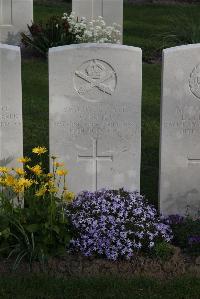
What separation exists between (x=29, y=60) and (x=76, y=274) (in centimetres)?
830

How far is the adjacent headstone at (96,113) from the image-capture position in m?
6.68

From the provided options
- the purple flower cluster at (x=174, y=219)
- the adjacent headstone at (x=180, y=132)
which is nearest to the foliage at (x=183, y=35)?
the adjacent headstone at (x=180, y=132)

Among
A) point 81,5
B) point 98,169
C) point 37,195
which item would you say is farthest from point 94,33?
point 37,195

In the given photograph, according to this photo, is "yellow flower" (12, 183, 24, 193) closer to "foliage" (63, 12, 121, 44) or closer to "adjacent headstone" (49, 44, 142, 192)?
"adjacent headstone" (49, 44, 142, 192)

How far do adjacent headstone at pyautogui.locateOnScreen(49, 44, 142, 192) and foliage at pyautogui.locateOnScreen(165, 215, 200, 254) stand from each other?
22.6 inches

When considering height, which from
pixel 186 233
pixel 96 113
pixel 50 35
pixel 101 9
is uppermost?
pixel 101 9

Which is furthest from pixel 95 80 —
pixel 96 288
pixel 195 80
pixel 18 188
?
pixel 96 288

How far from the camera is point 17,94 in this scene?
22.0 feet

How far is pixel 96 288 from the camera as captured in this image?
5.76 metres

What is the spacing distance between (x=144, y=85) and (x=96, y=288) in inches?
270

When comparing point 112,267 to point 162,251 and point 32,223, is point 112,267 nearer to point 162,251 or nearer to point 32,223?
point 162,251

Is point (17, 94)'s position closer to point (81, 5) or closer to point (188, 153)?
point (188, 153)

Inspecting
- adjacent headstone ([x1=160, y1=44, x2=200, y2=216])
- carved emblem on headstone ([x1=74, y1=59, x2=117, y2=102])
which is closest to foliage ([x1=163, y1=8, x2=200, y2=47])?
adjacent headstone ([x1=160, y1=44, x2=200, y2=216])

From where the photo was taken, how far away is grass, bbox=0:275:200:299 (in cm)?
565
